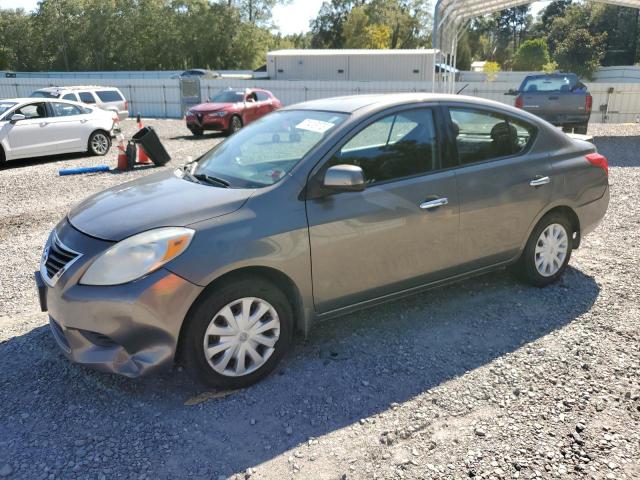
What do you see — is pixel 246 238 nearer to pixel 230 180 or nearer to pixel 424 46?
pixel 230 180

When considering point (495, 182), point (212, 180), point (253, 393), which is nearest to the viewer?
point (253, 393)

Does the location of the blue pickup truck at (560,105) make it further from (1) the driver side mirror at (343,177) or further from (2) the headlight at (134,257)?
(2) the headlight at (134,257)

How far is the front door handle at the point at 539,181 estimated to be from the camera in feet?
14.9

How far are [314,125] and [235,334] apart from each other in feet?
5.22

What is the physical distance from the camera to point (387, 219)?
12.4 ft

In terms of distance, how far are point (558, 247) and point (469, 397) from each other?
2.16 metres

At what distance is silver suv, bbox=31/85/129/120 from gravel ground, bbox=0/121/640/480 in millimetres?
14798

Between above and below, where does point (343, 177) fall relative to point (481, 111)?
below

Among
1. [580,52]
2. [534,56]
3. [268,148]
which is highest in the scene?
[580,52]

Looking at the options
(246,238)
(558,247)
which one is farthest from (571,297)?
(246,238)

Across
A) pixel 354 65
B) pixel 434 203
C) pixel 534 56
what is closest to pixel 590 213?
pixel 434 203

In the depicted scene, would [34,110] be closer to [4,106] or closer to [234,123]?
[4,106]

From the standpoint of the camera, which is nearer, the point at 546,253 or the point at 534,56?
the point at 546,253

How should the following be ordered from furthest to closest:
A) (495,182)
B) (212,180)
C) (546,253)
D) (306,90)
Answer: (306,90) → (546,253) → (495,182) → (212,180)
